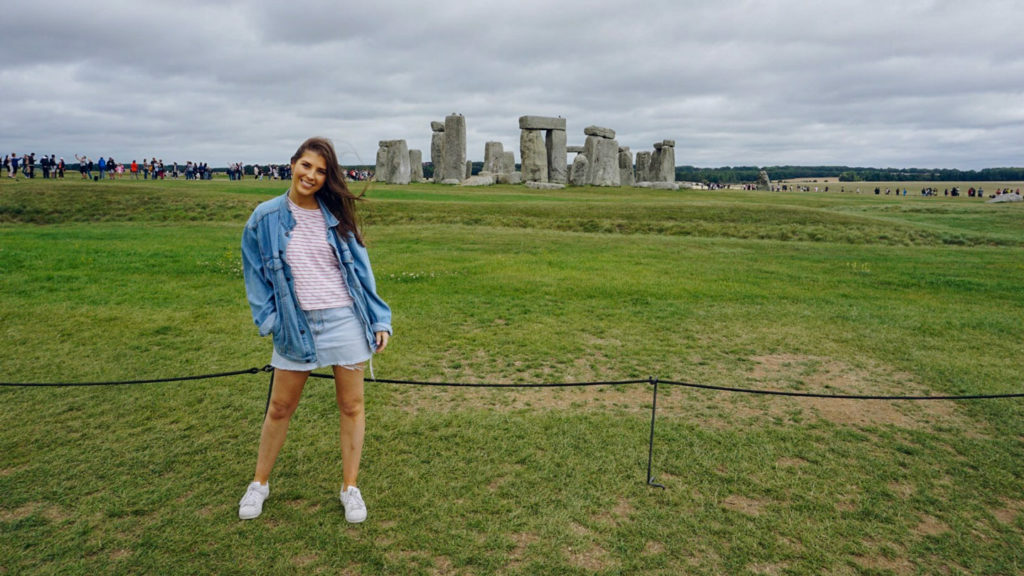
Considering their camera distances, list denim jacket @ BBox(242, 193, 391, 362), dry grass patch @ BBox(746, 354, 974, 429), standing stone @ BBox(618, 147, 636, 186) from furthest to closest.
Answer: standing stone @ BBox(618, 147, 636, 186) < dry grass patch @ BBox(746, 354, 974, 429) < denim jacket @ BBox(242, 193, 391, 362)

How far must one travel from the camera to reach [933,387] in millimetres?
6473

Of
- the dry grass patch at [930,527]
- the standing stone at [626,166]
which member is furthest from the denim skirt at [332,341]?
the standing stone at [626,166]

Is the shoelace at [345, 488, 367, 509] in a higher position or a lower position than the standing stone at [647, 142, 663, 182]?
lower

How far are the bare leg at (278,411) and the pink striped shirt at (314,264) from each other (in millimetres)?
470

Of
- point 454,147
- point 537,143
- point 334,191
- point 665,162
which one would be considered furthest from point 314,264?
point 665,162

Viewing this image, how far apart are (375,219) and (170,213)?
739cm

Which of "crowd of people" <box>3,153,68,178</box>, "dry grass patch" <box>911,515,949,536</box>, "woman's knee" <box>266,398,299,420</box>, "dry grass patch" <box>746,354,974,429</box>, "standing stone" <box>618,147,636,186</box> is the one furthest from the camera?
"standing stone" <box>618,147,636,186</box>

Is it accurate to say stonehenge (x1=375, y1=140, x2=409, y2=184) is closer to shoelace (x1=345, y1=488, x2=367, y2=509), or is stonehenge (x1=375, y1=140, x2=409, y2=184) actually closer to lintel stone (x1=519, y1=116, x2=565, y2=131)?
lintel stone (x1=519, y1=116, x2=565, y2=131)

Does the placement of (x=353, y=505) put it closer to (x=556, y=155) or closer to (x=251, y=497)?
(x=251, y=497)

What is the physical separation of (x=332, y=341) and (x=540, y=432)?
2.24m

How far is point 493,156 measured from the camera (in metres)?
41.0

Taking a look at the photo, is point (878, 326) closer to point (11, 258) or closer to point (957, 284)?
point (957, 284)

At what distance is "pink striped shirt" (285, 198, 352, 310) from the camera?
3623 mm

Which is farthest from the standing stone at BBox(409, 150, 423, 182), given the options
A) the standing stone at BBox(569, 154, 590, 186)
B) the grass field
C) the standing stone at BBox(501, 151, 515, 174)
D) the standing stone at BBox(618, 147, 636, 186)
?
the grass field
